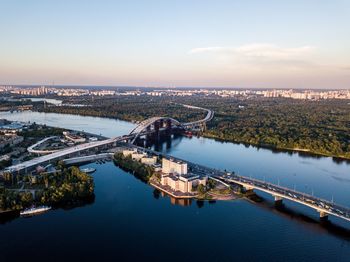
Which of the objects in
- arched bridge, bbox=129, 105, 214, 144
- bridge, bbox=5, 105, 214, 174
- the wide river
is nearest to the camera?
the wide river

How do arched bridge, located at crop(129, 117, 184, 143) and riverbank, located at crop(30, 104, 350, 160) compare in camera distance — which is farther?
arched bridge, located at crop(129, 117, 184, 143)

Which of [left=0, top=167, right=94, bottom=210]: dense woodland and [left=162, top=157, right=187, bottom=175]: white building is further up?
[left=162, top=157, right=187, bottom=175]: white building

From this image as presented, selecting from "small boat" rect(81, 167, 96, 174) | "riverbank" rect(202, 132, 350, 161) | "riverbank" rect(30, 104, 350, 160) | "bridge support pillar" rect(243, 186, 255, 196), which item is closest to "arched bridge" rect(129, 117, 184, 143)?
"riverbank" rect(30, 104, 350, 160)

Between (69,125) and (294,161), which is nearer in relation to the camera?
(294,161)

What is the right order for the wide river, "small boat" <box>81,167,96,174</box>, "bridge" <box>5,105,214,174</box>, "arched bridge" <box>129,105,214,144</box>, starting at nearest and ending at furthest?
the wide river, "bridge" <box>5,105,214,174</box>, "small boat" <box>81,167,96,174</box>, "arched bridge" <box>129,105,214,144</box>

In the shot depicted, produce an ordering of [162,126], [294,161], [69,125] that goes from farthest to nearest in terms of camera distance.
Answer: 1. [69,125]
2. [162,126]
3. [294,161]

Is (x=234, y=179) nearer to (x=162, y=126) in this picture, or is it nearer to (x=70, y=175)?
(x=70, y=175)

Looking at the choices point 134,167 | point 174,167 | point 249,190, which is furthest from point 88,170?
point 249,190

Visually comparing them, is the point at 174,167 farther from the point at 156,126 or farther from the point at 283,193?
the point at 156,126

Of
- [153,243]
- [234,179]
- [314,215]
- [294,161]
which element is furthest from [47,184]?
[294,161]

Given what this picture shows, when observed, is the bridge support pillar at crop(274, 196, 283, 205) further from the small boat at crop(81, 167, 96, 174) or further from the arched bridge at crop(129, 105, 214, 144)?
the arched bridge at crop(129, 105, 214, 144)

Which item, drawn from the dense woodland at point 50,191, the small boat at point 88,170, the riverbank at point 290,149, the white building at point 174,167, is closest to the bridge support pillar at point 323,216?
the white building at point 174,167
